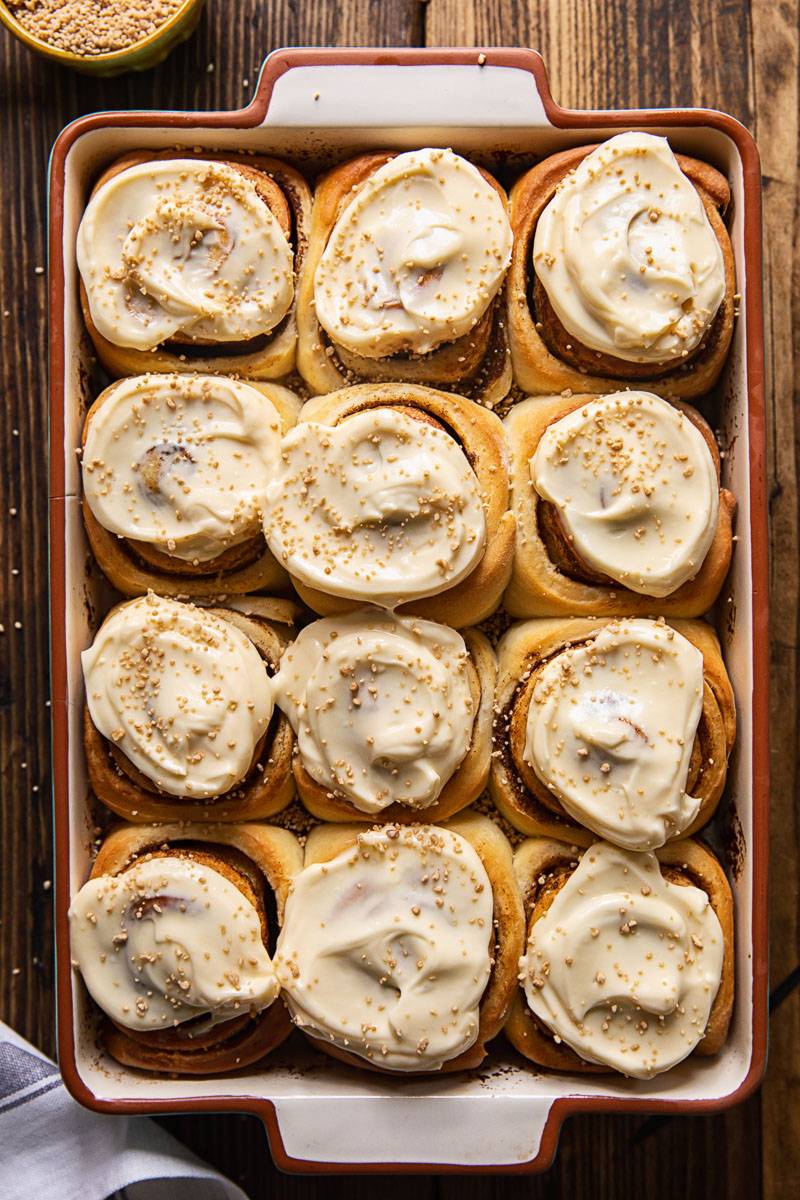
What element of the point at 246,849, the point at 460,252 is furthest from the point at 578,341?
the point at 246,849

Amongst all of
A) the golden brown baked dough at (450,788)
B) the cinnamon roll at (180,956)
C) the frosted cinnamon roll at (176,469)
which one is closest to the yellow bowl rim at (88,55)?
the frosted cinnamon roll at (176,469)

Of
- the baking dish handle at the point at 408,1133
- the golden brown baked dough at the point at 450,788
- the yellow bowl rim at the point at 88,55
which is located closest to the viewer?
the baking dish handle at the point at 408,1133

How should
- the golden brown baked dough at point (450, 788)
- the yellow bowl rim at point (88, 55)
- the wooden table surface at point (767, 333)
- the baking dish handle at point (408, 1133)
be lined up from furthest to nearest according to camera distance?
the wooden table surface at point (767, 333) < the yellow bowl rim at point (88, 55) < the golden brown baked dough at point (450, 788) < the baking dish handle at point (408, 1133)

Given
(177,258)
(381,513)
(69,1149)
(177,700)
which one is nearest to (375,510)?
(381,513)

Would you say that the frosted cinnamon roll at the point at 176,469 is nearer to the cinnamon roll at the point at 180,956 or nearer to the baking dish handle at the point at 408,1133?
the cinnamon roll at the point at 180,956

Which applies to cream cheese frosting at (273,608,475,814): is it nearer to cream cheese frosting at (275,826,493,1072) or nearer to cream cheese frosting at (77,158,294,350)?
cream cheese frosting at (275,826,493,1072)

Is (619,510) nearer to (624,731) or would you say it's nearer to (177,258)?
(624,731)
